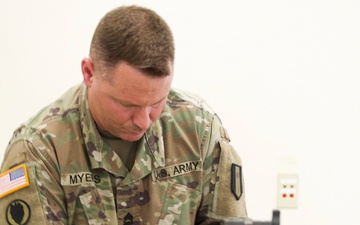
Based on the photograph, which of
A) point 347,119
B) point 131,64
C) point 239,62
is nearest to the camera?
point 131,64

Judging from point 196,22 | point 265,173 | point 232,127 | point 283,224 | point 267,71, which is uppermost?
point 196,22

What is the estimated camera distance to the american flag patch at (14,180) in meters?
1.25

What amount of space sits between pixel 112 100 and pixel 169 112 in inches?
9.1

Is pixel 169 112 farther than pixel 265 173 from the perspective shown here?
No

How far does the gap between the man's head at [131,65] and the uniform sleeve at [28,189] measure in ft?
0.62

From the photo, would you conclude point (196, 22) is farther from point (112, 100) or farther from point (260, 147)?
point (112, 100)

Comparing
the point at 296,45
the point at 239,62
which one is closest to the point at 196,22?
the point at 239,62

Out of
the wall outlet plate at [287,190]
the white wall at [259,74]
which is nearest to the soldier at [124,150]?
the white wall at [259,74]

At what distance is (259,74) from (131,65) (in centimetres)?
81

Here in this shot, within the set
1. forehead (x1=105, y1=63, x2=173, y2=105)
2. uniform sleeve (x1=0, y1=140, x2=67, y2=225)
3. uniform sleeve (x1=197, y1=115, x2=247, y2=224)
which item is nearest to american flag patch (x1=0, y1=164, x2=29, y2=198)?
uniform sleeve (x1=0, y1=140, x2=67, y2=225)

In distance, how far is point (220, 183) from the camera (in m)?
1.39

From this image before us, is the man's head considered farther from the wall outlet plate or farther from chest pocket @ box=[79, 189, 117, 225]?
the wall outlet plate

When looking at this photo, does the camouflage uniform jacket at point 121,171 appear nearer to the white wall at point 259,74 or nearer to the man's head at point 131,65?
→ the man's head at point 131,65

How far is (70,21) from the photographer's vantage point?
1.72m
